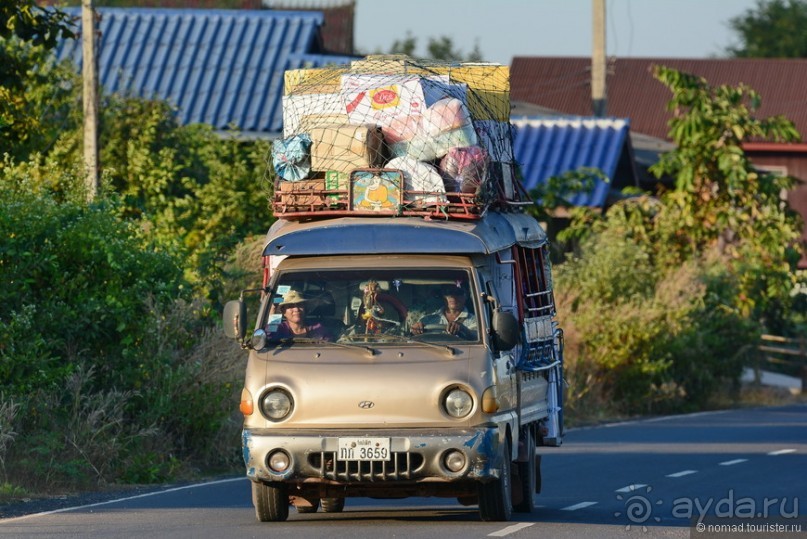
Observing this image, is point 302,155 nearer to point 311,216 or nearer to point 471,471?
point 311,216

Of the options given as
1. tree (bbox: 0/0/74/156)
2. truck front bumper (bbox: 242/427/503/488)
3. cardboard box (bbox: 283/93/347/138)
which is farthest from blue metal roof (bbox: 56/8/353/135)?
truck front bumper (bbox: 242/427/503/488)

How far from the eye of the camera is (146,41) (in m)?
36.1

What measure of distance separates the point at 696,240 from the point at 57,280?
57.8 ft

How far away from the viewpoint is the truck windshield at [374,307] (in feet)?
38.8

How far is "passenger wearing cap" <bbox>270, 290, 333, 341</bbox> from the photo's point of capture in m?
11.9

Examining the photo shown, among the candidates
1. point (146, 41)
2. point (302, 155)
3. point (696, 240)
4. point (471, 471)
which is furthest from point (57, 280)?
point (146, 41)

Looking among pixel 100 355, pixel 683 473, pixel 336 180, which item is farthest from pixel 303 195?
pixel 683 473

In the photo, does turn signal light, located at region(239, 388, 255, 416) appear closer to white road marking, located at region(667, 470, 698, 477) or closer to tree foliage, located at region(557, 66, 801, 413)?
white road marking, located at region(667, 470, 698, 477)

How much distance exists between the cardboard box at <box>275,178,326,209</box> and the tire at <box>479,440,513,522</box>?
2.39 m

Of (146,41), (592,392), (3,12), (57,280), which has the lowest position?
(592,392)

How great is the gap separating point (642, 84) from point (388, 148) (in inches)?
1722

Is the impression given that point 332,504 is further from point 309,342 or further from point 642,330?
point 642,330

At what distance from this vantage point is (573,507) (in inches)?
539

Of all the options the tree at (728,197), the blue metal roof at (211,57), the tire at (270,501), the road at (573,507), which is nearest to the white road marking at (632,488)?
the road at (573,507)
